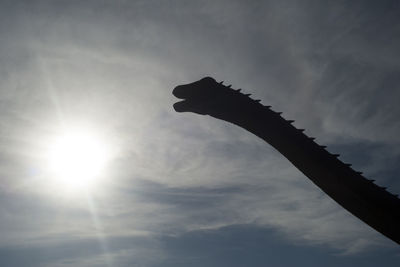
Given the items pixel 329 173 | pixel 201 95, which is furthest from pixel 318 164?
pixel 201 95

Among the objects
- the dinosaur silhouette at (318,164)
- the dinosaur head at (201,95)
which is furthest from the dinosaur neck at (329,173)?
the dinosaur head at (201,95)

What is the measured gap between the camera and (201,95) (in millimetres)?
18359

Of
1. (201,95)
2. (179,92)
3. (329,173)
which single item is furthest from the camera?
(179,92)

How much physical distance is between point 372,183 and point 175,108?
39.2 feet

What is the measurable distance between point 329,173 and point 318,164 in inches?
27.1

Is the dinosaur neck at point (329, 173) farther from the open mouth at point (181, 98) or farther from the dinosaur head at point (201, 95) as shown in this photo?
the open mouth at point (181, 98)

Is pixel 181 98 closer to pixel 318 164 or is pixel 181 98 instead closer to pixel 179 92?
pixel 179 92

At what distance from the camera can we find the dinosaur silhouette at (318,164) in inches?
586

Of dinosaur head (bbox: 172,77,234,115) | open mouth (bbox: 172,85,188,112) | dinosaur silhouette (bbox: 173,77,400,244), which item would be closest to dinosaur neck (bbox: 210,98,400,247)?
dinosaur silhouette (bbox: 173,77,400,244)

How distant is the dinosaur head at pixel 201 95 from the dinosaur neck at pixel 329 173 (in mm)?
1888

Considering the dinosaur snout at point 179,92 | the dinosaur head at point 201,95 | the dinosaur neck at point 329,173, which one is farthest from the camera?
the dinosaur snout at point 179,92

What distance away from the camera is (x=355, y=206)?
1553 centimetres

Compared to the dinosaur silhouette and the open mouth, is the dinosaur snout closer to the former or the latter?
the open mouth

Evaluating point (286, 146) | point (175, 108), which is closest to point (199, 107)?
point (175, 108)
